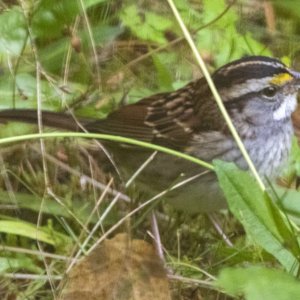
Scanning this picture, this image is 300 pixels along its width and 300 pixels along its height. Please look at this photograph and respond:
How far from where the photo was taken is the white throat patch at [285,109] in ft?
11.6

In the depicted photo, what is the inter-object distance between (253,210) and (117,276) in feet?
1.51

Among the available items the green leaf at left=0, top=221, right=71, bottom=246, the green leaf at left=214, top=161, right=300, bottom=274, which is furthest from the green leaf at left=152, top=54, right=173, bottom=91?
the green leaf at left=214, top=161, right=300, bottom=274

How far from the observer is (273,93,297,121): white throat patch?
3.55 m

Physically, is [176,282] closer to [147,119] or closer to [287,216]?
[287,216]

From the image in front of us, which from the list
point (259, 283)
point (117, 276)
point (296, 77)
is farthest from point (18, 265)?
point (296, 77)

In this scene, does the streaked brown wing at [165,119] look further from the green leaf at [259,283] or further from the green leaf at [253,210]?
the green leaf at [259,283]

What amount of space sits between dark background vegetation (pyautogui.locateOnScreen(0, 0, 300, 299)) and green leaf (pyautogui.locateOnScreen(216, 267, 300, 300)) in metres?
0.40

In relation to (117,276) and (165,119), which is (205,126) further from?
(117,276)

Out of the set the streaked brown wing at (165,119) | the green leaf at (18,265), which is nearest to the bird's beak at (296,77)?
the streaked brown wing at (165,119)

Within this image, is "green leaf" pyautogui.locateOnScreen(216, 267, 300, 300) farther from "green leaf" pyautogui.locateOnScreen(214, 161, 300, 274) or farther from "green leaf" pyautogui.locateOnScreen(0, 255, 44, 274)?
"green leaf" pyautogui.locateOnScreen(0, 255, 44, 274)

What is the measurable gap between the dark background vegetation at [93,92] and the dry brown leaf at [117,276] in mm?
116

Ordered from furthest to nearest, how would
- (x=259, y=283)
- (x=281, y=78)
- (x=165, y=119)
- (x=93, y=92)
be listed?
(x=93, y=92) < (x=165, y=119) < (x=281, y=78) < (x=259, y=283)

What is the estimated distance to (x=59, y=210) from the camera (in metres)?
Answer: 3.49

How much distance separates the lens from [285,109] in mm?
3570
